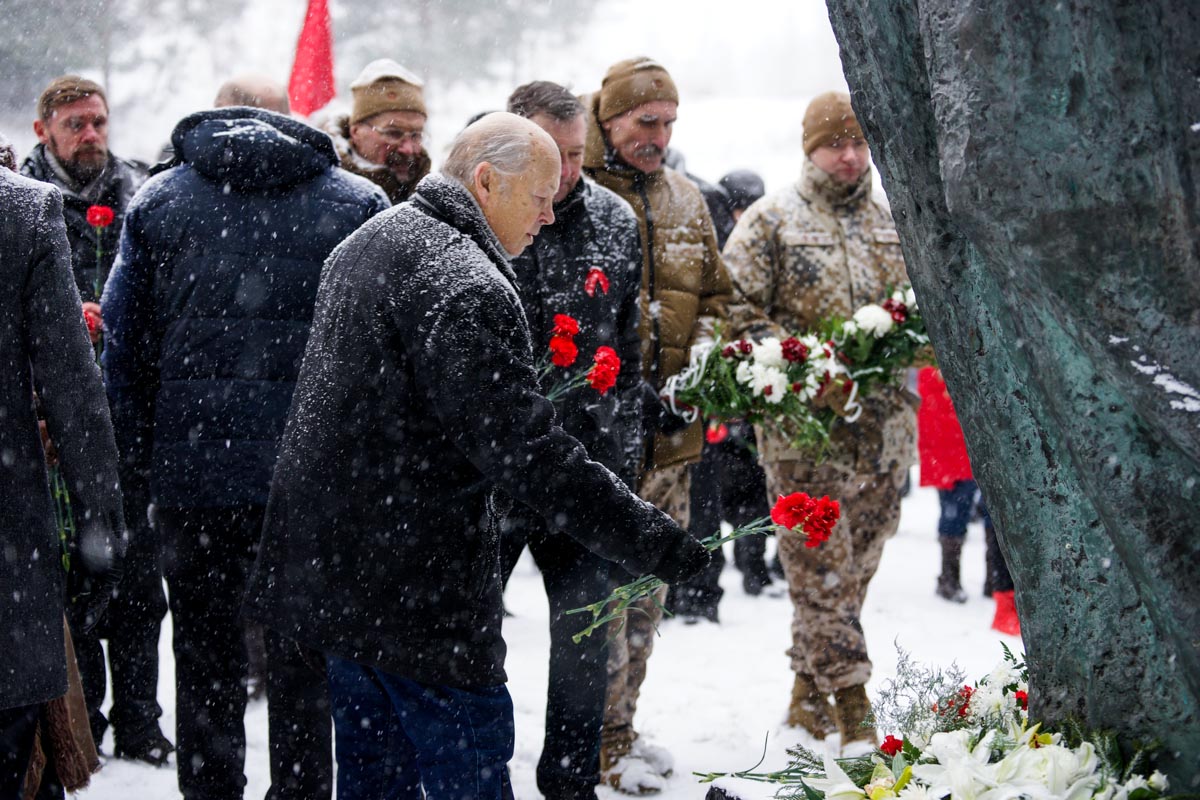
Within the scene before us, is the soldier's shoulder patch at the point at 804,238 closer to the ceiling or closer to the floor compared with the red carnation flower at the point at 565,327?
closer to the ceiling

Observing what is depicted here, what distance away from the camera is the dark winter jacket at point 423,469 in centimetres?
264

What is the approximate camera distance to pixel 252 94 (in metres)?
5.35

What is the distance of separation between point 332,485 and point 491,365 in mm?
428

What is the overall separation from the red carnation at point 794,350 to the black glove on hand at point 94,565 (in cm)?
244

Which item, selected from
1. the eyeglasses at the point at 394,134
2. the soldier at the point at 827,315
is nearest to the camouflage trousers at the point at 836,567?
the soldier at the point at 827,315

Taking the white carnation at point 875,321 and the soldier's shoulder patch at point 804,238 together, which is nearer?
the white carnation at point 875,321

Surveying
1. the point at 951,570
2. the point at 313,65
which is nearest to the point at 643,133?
the point at 313,65

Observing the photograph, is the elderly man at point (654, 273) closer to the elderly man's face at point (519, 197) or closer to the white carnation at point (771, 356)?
the white carnation at point (771, 356)

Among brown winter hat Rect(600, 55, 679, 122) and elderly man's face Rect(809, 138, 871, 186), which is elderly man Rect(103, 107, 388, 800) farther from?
elderly man's face Rect(809, 138, 871, 186)

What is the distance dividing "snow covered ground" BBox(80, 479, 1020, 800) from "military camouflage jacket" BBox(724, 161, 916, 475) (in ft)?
3.10

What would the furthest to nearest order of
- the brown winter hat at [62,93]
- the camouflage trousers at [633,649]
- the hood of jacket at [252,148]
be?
the brown winter hat at [62,93] < the camouflage trousers at [633,649] < the hood of jacket at [252,148]

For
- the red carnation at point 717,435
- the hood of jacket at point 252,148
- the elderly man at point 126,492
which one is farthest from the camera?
the red carnation at point 717,435

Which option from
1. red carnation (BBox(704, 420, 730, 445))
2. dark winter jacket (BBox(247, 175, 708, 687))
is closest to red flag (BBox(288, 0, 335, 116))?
red carnation (BBox(704, 420, 730, 445))

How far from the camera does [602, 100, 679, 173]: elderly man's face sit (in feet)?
15.2
